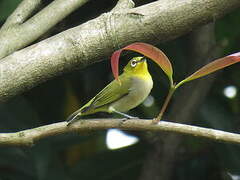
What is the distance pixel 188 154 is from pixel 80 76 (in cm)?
89

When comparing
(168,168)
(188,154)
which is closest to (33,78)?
(168,168)

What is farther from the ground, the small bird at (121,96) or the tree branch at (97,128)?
the tree branch at (97,128)

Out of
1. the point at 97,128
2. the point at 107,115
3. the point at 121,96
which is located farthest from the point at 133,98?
the point at 97,128

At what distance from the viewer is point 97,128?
152 centimetres

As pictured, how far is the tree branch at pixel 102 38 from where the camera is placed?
166cm

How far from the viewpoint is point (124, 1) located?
1841 millimetres

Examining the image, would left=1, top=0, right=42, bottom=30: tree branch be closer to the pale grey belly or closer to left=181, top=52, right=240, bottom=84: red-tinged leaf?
the pale grey belly

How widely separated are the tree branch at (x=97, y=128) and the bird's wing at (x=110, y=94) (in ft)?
2.51

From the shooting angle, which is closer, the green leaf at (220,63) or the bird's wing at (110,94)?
the green leaf at (220,63)

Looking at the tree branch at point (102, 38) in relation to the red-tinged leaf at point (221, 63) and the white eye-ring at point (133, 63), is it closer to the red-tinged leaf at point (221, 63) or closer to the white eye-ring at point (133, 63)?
the red-tinged leaf at point (221, 63)

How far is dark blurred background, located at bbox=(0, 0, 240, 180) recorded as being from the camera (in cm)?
282

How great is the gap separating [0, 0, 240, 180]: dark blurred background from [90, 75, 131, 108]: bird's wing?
0.39m

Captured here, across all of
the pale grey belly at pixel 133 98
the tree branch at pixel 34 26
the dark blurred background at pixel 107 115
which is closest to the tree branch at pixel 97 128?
the tree branch at pixel 34 26

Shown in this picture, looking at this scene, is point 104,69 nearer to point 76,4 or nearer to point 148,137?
point 148,137
